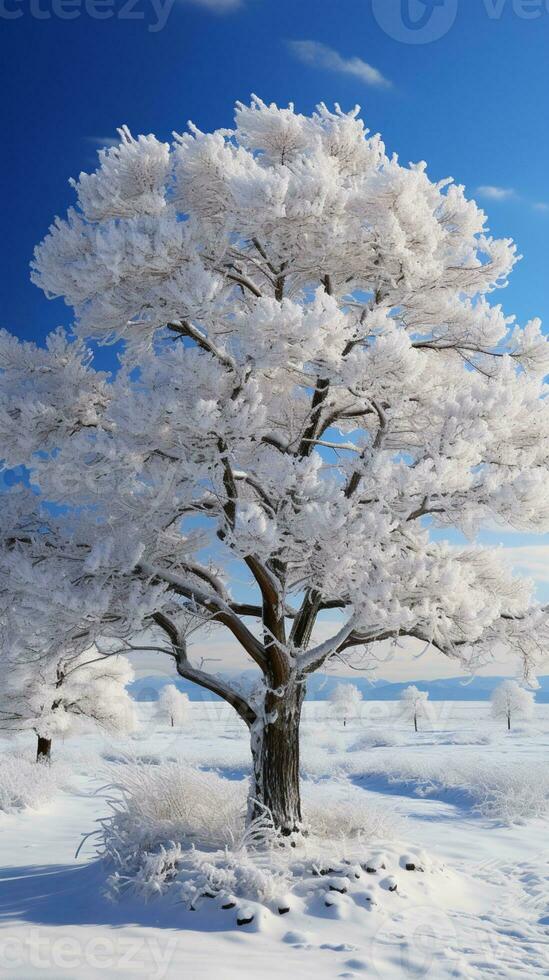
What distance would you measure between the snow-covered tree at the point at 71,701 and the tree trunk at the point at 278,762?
43.1 feet

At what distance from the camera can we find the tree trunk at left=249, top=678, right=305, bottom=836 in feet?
24.6

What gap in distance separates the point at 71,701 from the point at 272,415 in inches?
658

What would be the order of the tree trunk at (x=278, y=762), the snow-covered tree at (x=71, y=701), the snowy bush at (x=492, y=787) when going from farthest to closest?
the snow-covered tree at (x=71, y=701) → the snowy bush at (x=492, y=787) → the tree trunk at (x=278, y=762)

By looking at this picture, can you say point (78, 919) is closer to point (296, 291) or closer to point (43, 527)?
point (43, 527)

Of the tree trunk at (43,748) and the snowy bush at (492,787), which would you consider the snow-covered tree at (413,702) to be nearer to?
the snowy bush at (492,787)

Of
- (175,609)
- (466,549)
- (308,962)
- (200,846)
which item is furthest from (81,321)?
(308,962)

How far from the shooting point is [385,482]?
639 cm

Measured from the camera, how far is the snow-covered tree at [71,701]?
20.3 metres

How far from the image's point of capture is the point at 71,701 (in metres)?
22.0

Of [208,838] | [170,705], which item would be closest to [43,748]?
[208,838]

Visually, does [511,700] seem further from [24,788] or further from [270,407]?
[270,407]

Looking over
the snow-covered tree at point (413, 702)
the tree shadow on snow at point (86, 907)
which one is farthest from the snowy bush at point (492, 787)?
the snow-covered tree at point (413, 702)

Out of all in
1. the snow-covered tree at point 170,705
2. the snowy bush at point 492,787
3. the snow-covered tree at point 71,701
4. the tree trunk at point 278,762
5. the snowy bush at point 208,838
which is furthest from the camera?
the snow-covered tree at point 170,705

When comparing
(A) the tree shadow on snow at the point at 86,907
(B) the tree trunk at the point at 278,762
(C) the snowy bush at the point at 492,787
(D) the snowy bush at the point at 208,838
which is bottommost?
(C) the snowy bush at the point at 492,787
